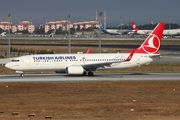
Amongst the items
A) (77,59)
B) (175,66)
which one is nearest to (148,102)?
(77,59)

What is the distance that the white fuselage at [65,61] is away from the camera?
50656 millimetres

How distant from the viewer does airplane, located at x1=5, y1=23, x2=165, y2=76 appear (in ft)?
166

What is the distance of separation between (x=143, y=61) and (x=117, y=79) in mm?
6567

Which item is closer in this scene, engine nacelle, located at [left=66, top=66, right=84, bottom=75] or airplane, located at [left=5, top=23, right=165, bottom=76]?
engine nacelle, located at [left=66, top=66, right=84, bottom=75]

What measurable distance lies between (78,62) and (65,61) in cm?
142

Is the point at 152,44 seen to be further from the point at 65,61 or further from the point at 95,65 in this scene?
the point at 65,61

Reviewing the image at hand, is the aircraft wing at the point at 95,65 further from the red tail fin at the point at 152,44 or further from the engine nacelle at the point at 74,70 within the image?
the red tail fin at the point at 152,44

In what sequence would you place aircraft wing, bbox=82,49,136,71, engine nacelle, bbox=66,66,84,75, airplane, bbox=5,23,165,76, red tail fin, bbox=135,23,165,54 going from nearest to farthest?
engine nacelle, bbox=66,66,84,75
aircraft wing, bbox=82,49,136,71
airplane, bbox=5,23,165,76
red tail fin, bbox=135,23,165,54

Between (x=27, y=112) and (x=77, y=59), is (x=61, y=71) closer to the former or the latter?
(x=77, y=59)

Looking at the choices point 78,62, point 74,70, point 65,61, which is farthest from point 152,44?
point 65,61

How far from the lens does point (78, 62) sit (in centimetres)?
5141

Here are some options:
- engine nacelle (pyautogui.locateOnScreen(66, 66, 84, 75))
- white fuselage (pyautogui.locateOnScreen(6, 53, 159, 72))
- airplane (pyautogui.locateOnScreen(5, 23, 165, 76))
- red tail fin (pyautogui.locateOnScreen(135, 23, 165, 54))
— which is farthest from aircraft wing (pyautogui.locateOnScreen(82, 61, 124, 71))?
red tail fin (pyautogui.locateOnScreen(135, 23, 165, 54))

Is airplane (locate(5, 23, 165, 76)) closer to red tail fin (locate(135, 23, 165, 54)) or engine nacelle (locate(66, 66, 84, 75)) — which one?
engine nacelle (locate(66, 66, 84, 75))

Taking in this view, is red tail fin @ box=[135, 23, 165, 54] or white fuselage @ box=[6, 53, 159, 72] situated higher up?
red tail fin @ box=[135, 23, 165, 54]
